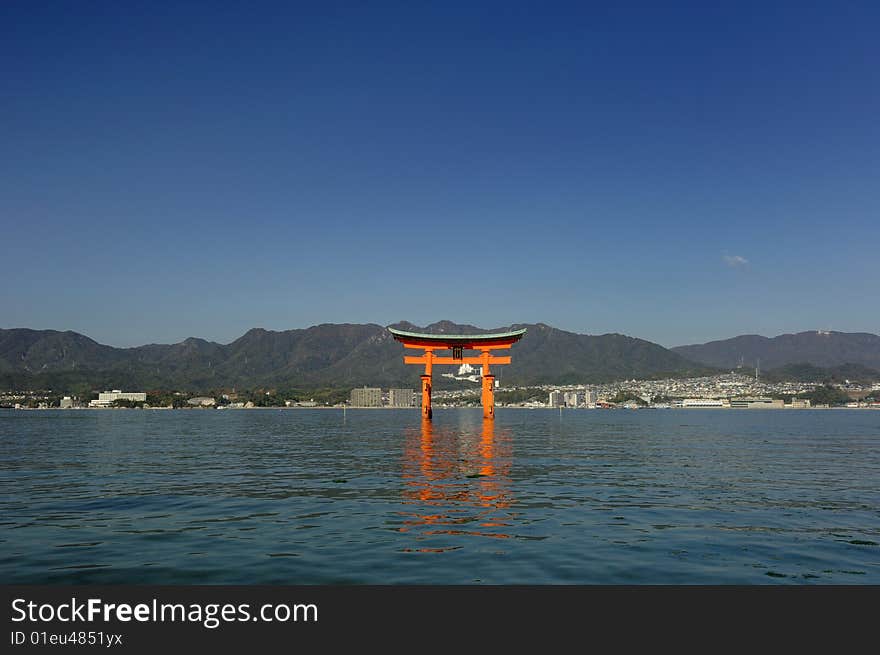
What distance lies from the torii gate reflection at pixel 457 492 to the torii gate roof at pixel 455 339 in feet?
133

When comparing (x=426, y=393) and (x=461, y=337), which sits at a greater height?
(x=461, y=337)

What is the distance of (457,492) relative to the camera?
64.3 feet

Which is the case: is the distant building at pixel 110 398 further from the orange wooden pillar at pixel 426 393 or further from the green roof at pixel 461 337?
the green roof at pixel 461 337

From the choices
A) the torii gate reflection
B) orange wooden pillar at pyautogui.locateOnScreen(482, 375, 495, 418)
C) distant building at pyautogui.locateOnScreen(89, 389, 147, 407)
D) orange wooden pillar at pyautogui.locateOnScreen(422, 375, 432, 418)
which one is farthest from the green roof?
distant building at pyautogui.locateOnScreen(89, 389, 147, 407)

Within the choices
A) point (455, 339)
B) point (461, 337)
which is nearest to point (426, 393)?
point (455, 339)

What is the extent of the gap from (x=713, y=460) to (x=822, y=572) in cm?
2297

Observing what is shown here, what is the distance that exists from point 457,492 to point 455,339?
57772mm

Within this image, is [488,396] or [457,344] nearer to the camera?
[457,344]

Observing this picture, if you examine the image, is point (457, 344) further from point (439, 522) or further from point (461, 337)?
point (439, 522)

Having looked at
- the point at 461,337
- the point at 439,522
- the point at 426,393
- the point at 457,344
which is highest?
the point at 461,337

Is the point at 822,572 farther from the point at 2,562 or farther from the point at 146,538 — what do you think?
the point at 2,562

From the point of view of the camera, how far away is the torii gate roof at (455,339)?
76.6 metres

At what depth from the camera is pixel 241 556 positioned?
1139 centimetres

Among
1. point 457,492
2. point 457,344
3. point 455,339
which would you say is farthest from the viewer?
point 457,344
